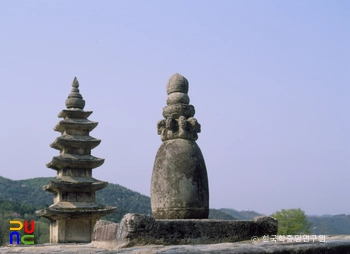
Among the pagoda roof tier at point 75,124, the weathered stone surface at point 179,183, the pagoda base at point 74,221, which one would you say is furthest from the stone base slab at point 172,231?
the pagoda roof tier at point 75,124

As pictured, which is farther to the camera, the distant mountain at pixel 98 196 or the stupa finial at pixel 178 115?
the distant mountain at pixel 98 196

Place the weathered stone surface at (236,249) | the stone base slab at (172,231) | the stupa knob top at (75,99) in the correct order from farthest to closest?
the stupa knob top at (75,99) < the stone base slab at (172,231) < the weathered stone surface at (236,249)

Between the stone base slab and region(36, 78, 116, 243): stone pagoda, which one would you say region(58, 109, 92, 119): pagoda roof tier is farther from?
the stone base slab

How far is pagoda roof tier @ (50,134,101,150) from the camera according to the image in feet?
82.0

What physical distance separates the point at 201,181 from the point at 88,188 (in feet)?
59.5

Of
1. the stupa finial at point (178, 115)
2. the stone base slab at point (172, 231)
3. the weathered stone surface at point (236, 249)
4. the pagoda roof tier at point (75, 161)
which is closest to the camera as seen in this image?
the weathered stone surface at point (236, 249)

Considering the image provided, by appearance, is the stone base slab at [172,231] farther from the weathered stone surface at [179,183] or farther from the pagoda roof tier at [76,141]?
the pagoda roof tier at [76,141]

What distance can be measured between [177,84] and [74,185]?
17.6 metres

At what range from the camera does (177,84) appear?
7738 mm

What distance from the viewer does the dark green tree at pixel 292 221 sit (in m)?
33.8

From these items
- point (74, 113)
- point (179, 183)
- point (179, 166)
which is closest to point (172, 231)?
point (179, 183)

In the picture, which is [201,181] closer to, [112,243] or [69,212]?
[112,243]

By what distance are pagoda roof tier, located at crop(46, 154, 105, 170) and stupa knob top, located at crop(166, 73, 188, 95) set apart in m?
17.7

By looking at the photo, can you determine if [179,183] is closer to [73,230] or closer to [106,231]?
[106,231]
